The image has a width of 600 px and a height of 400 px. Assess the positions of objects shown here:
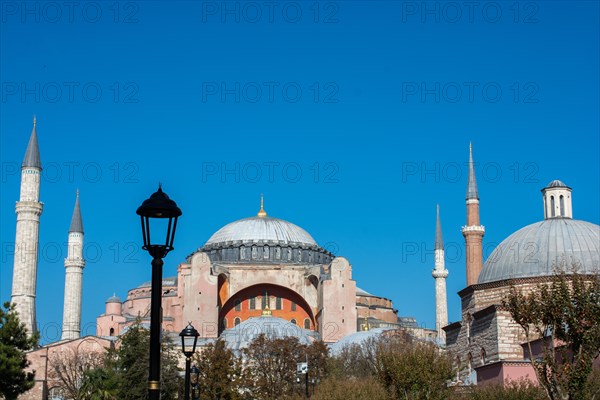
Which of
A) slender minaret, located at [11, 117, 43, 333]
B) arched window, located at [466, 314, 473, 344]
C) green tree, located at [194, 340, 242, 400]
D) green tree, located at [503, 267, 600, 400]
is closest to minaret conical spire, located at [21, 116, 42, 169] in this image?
slender minaret, located at [11, 117, 43, 333]

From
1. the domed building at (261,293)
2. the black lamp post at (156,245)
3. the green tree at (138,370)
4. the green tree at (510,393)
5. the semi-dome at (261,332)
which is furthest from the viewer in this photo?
the domed building at (261,293)

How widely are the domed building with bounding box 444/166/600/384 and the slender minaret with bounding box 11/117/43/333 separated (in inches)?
901

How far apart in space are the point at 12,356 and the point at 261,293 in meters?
33.2

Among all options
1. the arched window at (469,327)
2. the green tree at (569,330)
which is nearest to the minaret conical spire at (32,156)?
the arched window at (469,327)

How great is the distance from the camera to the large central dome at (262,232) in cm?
6191

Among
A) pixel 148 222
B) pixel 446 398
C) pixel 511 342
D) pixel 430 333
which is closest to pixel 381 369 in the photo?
pixel 446 398

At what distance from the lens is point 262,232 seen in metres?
62.4

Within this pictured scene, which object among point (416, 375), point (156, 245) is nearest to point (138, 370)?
point (416, 375)

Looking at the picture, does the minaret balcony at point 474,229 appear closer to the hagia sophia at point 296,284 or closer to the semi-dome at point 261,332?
the hagia sophia at point 296,284

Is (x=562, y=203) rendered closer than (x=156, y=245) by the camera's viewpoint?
No

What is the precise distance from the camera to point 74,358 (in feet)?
162

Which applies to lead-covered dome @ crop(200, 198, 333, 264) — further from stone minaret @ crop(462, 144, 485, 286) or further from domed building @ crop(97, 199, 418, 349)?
stone minaret @ crop(462, 144, 485, 286)

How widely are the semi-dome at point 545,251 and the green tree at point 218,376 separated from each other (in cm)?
959

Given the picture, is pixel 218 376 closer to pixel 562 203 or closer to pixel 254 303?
pixel 562 203
